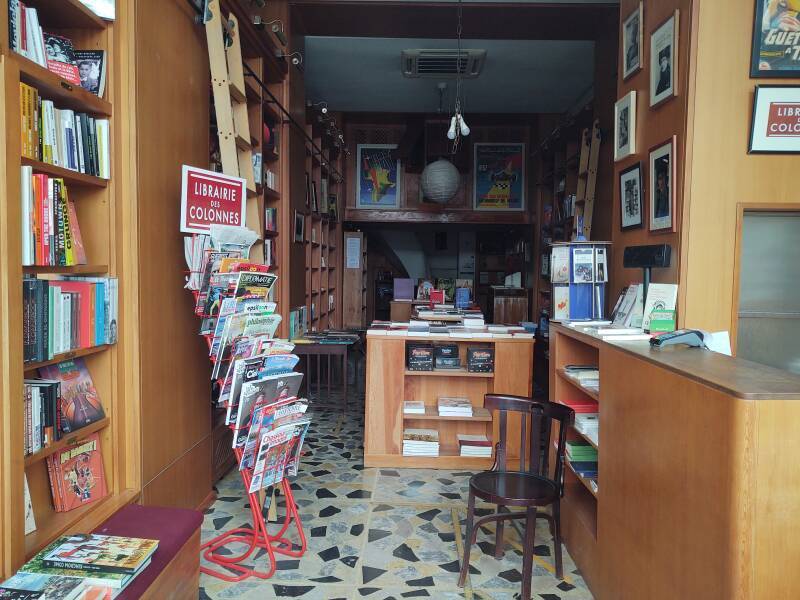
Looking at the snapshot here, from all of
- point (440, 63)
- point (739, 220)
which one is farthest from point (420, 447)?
point (440, 63)

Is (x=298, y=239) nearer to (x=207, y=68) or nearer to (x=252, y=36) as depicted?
(x=252, y=36)

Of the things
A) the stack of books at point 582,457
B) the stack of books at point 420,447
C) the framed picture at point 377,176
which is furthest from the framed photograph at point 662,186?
the framed picture at point 377,176

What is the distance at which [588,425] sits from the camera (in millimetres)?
2779

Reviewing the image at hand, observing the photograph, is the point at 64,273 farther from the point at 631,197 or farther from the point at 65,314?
the point at 631,197

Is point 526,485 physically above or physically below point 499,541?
above

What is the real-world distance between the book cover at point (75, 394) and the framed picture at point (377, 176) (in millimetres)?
7315

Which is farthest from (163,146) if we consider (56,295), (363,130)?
(363,130)

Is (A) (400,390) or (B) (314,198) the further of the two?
(B) (314,198)

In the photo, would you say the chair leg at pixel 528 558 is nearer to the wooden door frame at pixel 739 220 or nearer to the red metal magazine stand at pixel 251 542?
the red metal magazine stand at pixel 251 542

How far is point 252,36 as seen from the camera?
397 cm

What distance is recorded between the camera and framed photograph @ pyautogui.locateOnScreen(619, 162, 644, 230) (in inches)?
121

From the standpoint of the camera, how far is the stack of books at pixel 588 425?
2.66 m

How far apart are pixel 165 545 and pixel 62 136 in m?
1.59

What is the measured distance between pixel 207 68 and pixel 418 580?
318cm
